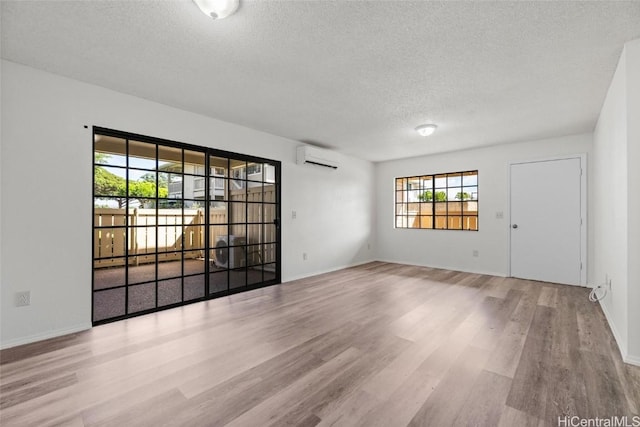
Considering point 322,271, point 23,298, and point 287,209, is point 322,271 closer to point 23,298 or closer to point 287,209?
point 287,209

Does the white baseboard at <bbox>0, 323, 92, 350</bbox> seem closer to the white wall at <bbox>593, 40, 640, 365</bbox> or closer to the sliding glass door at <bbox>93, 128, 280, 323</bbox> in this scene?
the sliding glass door at <bbox>93, 128, 280, 323</bbox>

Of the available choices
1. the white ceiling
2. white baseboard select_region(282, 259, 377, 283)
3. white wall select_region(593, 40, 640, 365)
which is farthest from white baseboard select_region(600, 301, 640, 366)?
white baseboard select_region(282, 259, 377, 283)

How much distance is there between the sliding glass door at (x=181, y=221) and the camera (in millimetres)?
3133

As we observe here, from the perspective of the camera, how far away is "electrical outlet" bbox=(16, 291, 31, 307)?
8.04ft

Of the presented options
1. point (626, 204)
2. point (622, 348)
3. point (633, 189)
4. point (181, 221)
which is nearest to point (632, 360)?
point (622, 348)

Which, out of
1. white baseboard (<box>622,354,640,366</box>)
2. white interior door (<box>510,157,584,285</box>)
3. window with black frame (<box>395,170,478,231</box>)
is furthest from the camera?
window with black frame (<box>395,170,478,231</box>)

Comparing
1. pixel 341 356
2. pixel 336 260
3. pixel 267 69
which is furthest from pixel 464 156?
pixel 341 356

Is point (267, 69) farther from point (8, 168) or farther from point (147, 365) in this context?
point (147, 365)

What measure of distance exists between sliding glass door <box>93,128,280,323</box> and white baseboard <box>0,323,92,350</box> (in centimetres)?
14

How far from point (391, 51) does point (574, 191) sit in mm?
4229

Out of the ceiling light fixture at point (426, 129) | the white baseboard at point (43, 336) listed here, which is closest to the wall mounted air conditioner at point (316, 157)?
the ceiling light fixture at point (426, 129)

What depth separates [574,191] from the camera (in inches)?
177

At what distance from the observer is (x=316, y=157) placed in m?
5.06
